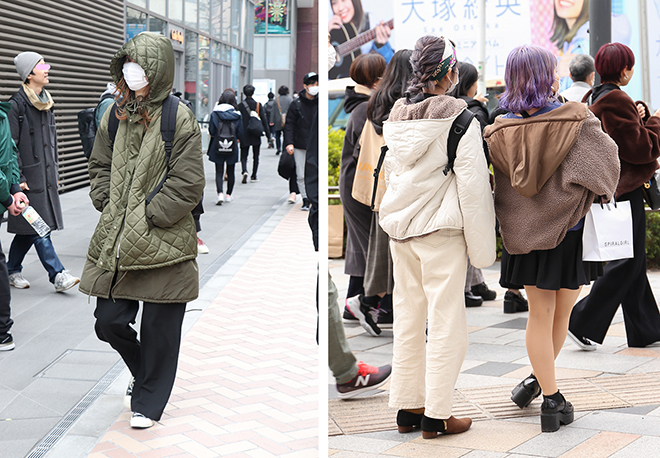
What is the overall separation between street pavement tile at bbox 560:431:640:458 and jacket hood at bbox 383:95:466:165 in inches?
59.9

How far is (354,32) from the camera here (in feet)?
62.4

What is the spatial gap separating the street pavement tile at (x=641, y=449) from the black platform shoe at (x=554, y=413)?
1.14ft

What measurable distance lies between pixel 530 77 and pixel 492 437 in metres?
1.73

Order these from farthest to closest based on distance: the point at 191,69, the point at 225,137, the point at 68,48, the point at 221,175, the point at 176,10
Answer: the point at 191,69 < the point at 176,10 < the point at 68,48 < the point at 221,175 < the point at 225,137

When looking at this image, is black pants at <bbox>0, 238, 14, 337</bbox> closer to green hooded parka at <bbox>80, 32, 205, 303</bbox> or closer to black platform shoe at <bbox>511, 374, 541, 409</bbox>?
green hooded parka at <bbox>80, 32, 205, 303</bbox>

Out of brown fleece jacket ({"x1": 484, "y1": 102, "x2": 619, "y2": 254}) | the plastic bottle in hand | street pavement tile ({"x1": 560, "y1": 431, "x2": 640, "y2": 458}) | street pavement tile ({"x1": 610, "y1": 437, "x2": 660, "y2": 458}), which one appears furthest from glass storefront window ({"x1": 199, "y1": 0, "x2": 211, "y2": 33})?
street pavement tile ({"x1": 610, "y1": 437, "x2": 660, "y2": 458})

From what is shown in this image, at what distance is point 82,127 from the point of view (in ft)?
30.9

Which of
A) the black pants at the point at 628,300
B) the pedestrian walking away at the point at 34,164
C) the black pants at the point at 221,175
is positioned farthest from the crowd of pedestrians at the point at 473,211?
the black pants at the point at 221,175

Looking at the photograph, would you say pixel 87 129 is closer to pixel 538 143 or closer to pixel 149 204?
pixel 149 204

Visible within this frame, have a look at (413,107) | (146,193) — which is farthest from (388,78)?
(146,193)

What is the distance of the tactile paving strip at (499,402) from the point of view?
4.03 m

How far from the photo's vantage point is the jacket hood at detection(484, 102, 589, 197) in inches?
140

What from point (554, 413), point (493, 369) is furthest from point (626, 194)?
point (554, 413)

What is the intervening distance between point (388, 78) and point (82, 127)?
558 cm
